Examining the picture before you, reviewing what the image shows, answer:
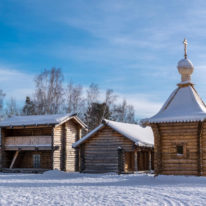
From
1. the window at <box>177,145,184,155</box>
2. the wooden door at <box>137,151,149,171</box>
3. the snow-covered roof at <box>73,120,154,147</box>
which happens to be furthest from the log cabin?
the window at <box>177,145,184,155</box>

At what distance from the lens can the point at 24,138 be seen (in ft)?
112

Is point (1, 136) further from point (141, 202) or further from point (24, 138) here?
point (141, 202)

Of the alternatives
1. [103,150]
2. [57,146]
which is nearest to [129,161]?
[103,150]

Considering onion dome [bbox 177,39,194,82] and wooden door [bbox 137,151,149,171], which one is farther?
wooden door [bbox 137,151,149,171]

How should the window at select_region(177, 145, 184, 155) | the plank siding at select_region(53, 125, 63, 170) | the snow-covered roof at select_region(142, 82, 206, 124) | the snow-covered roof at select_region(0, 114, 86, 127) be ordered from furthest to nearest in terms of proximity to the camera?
the plank siding at select_region(53, 125, 63, 170) → the snow-covered roof at select_region(0, 114, 86, 127) → the window at select_region(177, 145, 184, 155) → the snow-covered roof at select_region(142, 82, 206, 124)

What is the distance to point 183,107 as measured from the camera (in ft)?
72.9

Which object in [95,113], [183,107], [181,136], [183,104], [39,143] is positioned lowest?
[39,143]

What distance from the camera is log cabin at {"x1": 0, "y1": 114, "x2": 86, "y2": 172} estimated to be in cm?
3322

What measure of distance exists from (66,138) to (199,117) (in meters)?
16.6

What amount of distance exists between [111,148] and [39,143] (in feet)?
24.4

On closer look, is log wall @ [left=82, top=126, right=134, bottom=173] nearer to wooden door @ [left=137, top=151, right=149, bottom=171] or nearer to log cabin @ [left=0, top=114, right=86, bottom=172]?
wooden door @ [left=137, top=151, right=149, bottom=171]

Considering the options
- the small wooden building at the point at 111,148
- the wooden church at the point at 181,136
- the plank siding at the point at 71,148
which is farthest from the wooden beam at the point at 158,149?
the plank siding at the point at 71,148

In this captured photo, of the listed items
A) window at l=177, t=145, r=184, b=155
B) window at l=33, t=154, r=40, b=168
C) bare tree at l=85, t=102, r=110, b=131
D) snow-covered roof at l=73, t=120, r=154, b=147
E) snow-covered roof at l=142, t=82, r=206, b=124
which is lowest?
window at l=33, t=154, r=40, b=168

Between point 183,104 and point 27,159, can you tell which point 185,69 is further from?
point 27,159
